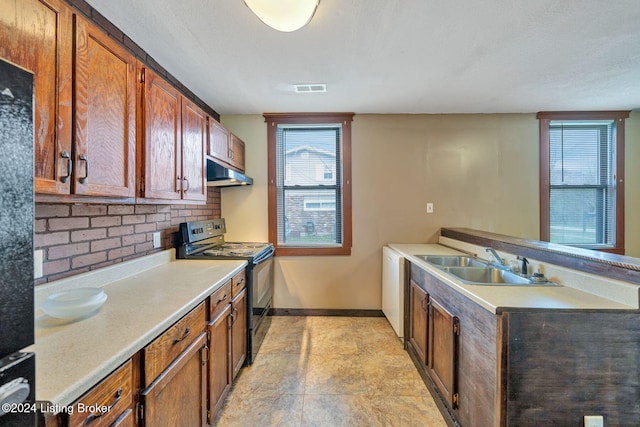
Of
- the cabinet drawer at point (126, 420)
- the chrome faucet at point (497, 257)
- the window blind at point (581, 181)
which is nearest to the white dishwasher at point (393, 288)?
the chrome faucet at point (497, 257)

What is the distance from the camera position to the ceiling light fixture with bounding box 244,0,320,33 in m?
1.14

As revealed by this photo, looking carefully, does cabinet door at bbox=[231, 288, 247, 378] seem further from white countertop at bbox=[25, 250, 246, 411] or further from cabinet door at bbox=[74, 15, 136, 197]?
cabinet door at bbox=[74, 15, 136, 197]

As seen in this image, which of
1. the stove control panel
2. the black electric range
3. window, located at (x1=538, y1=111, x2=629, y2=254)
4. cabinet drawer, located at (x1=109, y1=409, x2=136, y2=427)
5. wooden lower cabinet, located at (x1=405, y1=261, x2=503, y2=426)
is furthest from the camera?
window, located at (x1=538, y1=111, x2=629, y2=254)

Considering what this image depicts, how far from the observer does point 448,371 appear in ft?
5.19

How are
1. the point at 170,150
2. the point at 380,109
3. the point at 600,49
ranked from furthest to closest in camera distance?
the point at 380,109 → the point at 600,49 → the point at 170,150

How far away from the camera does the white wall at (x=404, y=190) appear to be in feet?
10.0

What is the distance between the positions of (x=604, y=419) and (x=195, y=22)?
280cm

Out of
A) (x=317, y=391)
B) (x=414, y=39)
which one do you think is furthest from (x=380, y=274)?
(x=414, y=39)

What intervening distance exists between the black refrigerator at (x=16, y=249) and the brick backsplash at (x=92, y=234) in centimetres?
91

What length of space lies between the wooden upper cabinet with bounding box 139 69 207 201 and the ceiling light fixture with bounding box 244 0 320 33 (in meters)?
0.76

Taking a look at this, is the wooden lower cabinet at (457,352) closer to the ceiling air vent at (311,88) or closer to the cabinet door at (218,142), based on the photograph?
the ceiling air vent at (311,88)

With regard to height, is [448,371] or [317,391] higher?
[448,371]

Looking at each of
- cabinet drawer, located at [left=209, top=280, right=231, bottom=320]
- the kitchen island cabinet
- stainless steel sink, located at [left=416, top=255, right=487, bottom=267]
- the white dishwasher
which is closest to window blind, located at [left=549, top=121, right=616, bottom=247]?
stainless steel sink, located at [left=416, top=255, right=487, bottom=267]

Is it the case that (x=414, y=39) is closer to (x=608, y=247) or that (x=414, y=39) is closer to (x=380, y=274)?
(x=380, y=274)
